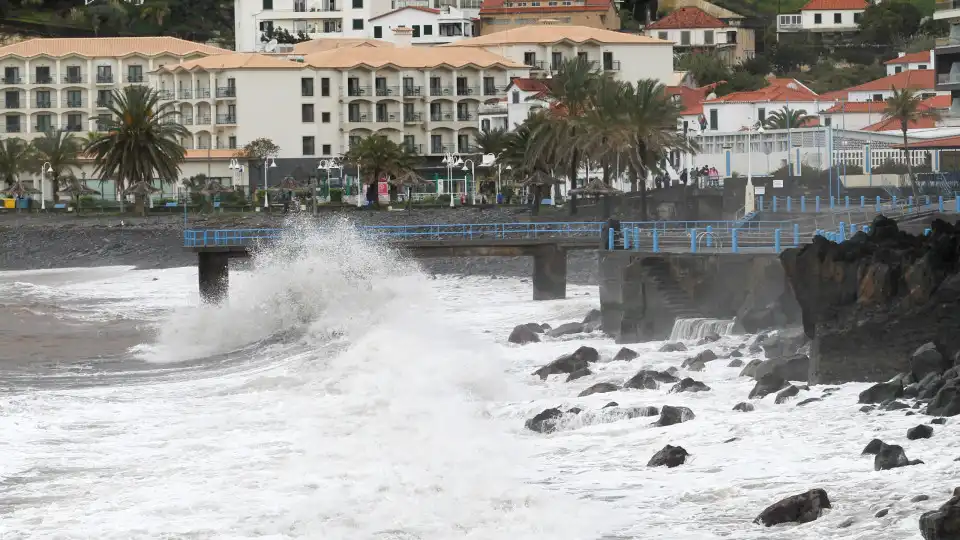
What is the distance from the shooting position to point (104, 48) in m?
A: 118

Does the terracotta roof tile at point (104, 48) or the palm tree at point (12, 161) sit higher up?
the terracotta roof tile at point (104, 48)

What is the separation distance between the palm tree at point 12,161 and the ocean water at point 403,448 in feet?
209

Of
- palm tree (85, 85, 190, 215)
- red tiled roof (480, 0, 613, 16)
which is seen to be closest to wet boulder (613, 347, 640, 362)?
palm tree (85, 85, 190, 215)

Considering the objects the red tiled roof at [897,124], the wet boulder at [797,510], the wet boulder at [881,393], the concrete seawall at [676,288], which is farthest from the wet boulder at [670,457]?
the red tiled roof at [897,124]

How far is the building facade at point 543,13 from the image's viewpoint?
13700cm

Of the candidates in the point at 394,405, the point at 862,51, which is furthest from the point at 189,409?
the point at 862,51

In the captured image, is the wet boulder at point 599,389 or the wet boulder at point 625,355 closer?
the wet boulder at point 599,389

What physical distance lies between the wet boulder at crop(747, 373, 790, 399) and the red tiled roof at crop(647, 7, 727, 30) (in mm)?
115178

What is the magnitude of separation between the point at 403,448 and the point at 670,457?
4528 mm

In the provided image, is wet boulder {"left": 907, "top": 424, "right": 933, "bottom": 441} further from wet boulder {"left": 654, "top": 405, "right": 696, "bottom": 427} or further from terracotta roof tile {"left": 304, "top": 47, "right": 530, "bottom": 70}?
terracotta roof tile {"left": 304, "top": 47, "right": 530, "bottom": 70}

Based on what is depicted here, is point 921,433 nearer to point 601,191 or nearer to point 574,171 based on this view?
point 601,191

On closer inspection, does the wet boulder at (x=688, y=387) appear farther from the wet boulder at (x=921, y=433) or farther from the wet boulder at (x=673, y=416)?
the wet boulder at (x=921, y=433)

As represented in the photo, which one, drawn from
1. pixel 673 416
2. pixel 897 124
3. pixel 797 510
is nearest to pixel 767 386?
pixel 673 416

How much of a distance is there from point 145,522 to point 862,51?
4900 inches
